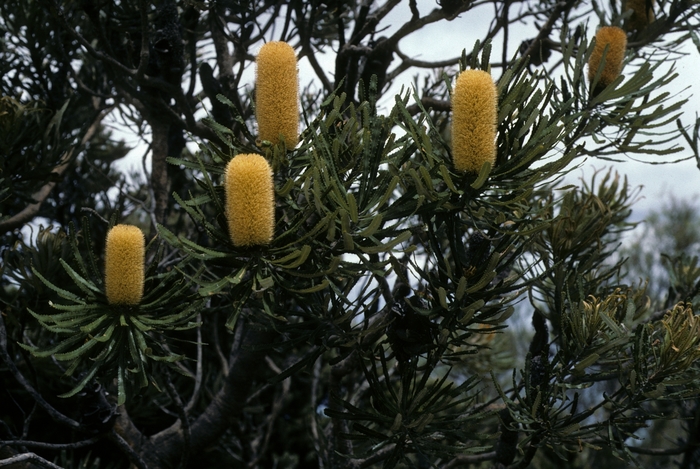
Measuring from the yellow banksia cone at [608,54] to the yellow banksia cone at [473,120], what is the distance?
0.68m

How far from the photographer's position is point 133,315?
1.44 meters

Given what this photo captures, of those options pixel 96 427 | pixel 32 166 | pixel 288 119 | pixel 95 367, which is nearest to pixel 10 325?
pixel 32 166

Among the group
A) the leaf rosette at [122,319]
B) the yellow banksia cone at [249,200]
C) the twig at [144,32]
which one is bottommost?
the leaf rosette at [122,319]

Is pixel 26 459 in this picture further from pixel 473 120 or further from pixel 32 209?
pixel 473 120

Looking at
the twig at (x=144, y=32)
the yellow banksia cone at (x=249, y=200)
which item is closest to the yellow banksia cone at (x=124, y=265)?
the yellow banksia cone at (x=249, y=200)

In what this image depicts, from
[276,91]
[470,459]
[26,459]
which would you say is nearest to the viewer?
[276,91]

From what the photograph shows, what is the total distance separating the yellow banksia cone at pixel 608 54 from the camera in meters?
1.77

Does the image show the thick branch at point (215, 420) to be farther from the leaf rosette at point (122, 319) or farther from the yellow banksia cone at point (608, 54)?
the yellow banksia cone at point (608, 54)

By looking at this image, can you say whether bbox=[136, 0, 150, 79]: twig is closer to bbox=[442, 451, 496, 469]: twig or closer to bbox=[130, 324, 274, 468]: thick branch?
bbox=[130, 324, 274, 468]: thick branch

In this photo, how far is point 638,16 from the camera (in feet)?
7.72

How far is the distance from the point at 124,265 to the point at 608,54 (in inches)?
52.3

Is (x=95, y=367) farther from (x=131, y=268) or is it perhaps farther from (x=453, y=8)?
(x=453, y=8)

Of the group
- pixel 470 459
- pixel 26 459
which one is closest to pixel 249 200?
pixel 26 459

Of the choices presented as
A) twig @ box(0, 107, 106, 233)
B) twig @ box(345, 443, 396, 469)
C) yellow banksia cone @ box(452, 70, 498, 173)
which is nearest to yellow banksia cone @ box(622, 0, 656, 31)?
yellow banksia cone @ box(452, 70, 498, 173)
